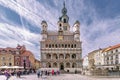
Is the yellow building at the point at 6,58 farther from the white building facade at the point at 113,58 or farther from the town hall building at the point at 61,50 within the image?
the white building facade at the point at 113,58

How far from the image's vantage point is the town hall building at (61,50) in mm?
68869

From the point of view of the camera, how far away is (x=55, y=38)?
73.9m

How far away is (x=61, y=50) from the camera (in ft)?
231

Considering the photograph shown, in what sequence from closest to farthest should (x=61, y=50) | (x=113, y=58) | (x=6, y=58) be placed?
(x=6, y=58)
(x=113, y=58)
(x=61, y=50)

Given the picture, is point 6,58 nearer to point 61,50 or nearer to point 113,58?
point 61,50

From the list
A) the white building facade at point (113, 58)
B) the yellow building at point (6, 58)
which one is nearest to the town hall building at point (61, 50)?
the white building facade at point (113, 58)

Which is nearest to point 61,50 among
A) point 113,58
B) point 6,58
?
point 113,58

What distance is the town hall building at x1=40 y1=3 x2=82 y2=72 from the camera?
68869 mm

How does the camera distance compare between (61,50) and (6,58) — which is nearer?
(6,58)

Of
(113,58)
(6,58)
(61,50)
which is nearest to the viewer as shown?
(6,58)

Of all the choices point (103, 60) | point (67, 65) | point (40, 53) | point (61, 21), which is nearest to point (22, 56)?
point (40, 53)

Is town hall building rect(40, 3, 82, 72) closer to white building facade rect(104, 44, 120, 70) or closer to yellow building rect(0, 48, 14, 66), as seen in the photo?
white building facade rect(104, 44, 120, 70)

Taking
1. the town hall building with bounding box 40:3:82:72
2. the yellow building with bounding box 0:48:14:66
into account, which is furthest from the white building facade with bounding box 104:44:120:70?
the yellow building with bounding box 0:48:14:66

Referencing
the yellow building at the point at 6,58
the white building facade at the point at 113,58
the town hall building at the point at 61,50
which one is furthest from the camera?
the town hall building at the point at 61,50
